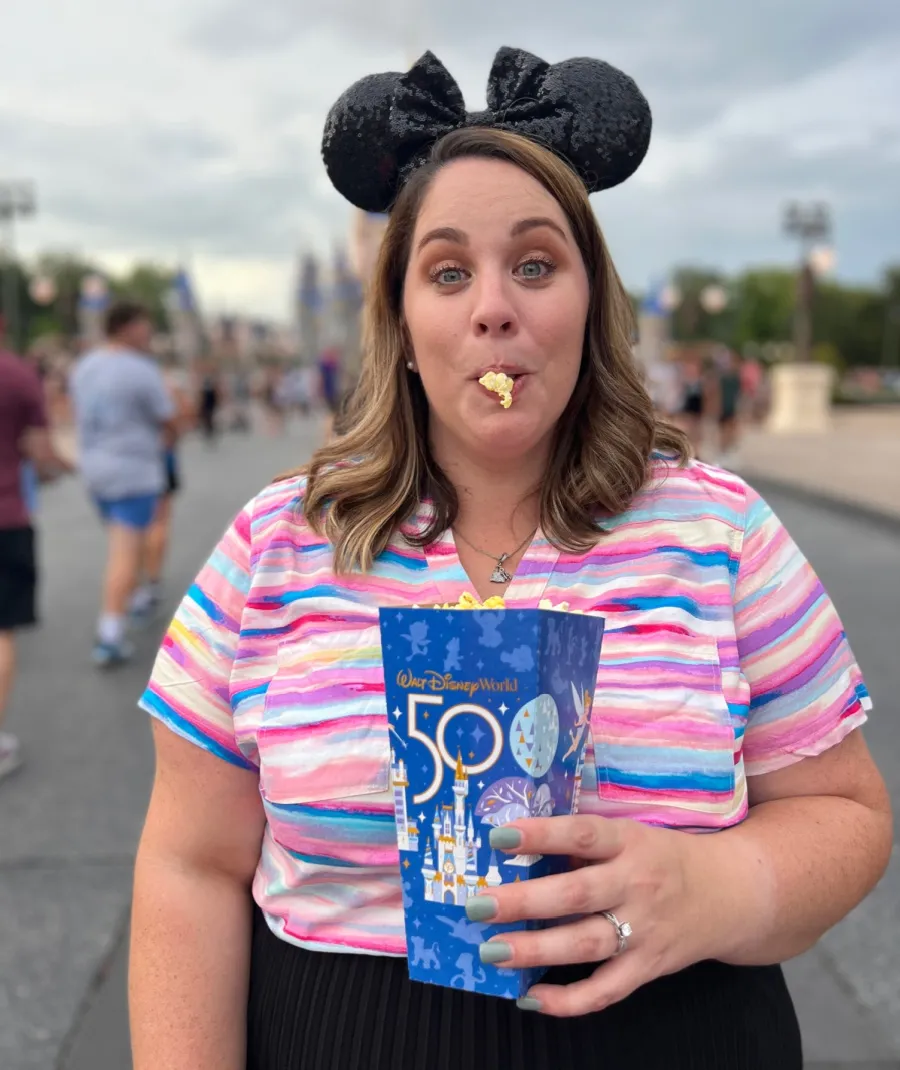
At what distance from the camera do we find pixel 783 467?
16234mm

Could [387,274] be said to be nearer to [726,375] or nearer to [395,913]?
[395,913]

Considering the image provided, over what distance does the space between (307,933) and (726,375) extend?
49.7 feet

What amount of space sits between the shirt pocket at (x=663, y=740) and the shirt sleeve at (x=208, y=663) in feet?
1.52

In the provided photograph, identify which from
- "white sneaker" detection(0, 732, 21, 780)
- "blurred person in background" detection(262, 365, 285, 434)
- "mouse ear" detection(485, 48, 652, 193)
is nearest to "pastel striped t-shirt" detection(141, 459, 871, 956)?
"mouse ear" detection(485, 48, 652, 193)

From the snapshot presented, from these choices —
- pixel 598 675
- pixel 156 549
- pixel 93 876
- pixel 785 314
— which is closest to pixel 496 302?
pixel 598 675

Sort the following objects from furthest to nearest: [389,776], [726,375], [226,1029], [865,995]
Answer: [726,375] < [865,995] < [226,1029] < [389,776]

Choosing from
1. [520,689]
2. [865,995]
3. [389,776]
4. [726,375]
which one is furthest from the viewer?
[726,375]

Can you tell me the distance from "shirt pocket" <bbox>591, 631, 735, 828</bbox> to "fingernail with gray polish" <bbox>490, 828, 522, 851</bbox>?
1.04 ft

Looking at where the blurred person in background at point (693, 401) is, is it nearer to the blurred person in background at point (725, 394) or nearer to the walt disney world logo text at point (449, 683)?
the blurred person in background at point (725, 394)

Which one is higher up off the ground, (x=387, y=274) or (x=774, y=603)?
(x=387, y=274)

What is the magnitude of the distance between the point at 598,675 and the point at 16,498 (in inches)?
156

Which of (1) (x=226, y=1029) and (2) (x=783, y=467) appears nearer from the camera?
(1) (x=226, y=1029)

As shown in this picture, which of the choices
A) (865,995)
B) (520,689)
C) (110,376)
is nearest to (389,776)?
(520,689)

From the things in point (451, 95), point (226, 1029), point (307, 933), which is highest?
point (451, 95)
